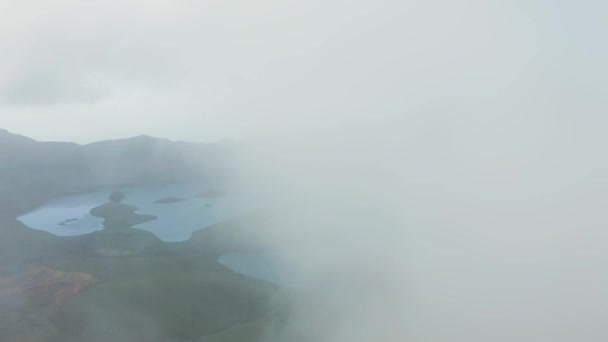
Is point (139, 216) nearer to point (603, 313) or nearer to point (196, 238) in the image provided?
point (196, 238)

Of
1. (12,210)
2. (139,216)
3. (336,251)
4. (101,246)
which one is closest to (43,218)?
(12,210)

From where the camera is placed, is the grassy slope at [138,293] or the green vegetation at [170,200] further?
the green vegetation at [170,200]

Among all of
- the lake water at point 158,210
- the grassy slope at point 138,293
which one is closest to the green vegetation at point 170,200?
the lake water at point 158,210

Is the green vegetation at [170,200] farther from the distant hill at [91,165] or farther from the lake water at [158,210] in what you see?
the distant hill at [91,165]

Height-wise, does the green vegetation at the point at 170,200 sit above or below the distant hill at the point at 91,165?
below

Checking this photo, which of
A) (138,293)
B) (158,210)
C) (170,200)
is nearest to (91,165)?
A: (170,200)

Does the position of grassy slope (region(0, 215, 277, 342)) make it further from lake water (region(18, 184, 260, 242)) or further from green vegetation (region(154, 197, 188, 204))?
green vegetation (region(154, 197, 188, 204))

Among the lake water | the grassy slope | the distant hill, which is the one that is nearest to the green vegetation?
the lake water
